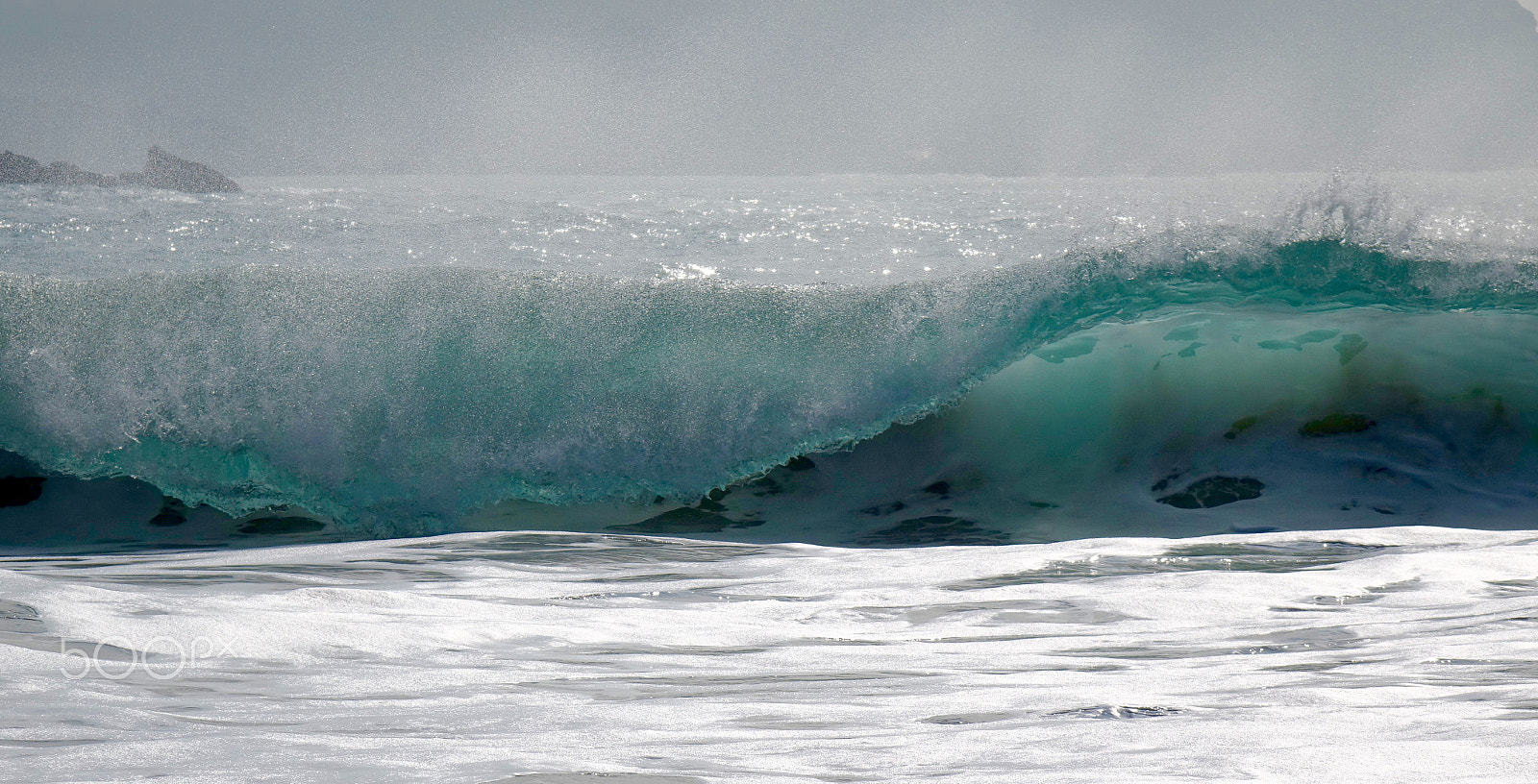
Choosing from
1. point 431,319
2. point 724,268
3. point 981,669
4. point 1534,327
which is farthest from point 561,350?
point 1534,327

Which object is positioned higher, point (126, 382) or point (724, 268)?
point (724, 268)

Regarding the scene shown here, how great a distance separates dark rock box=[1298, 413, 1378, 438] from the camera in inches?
151

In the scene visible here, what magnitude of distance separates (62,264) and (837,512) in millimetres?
4479

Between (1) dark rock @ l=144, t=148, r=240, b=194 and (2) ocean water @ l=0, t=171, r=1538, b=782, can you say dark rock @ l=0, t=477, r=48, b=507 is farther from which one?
(1) dark rock @ l=144, t=148, r=240, b=194

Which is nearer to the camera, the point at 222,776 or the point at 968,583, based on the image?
the point at 222,776

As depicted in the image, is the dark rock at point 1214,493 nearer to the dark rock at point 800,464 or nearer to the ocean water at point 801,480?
the ocean water at point 801,480

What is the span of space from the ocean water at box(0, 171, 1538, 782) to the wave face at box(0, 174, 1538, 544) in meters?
0.02

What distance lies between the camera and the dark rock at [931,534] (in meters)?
3.37

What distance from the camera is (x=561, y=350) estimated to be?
402 cm

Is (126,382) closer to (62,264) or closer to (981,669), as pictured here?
(62,264)

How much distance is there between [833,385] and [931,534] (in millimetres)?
721

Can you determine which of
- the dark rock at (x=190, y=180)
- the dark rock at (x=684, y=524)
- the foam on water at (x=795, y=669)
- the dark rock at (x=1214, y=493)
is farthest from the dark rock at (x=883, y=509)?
the dark rock at (x=190, y=180)

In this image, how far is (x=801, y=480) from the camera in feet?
12.2

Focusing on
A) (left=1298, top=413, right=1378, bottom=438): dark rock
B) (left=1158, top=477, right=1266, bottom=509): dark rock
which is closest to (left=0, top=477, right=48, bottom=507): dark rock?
(left=1158, top=477, right=1266, bottom=509): dark rock
